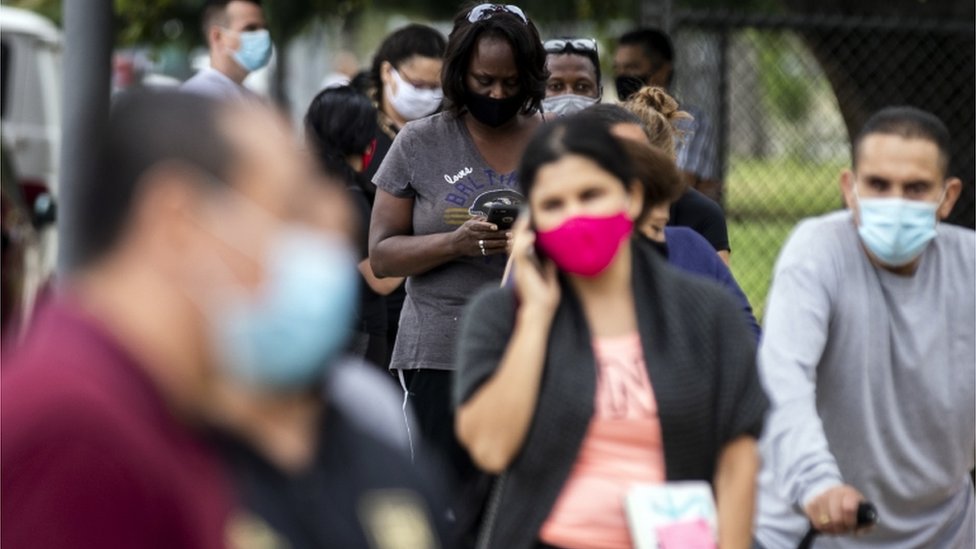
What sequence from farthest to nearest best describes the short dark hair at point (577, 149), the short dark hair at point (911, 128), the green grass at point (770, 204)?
the green grass at point (770, 204)
the short dark hair at point (911, 128)
the short dark hair at point (577, 149)

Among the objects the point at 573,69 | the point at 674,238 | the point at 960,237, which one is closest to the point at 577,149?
the point at 674,238

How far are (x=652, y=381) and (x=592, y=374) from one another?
0.13 m

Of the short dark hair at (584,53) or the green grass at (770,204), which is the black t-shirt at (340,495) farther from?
the green grass at (770,204)

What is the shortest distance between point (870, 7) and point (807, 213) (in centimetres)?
124

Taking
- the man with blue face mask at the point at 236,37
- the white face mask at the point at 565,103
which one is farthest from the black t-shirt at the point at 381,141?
the white face mask at the point at 565,103

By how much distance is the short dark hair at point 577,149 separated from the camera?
3.88 metres

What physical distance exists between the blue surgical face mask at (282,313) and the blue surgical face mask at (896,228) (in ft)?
9.23

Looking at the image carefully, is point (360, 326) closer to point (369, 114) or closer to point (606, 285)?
point (369, 114)

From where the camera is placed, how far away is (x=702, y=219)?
19.6ft

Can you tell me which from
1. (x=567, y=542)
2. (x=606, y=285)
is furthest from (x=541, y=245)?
(x=567, y=542)

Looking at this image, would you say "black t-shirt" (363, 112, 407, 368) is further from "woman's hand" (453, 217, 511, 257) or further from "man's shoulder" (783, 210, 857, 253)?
"man's shoulder" (783, 210, 857, 253)

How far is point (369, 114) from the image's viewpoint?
24.8ft

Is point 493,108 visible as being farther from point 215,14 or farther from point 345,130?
point 215,14

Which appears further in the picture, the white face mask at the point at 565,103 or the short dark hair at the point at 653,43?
the short dark hair at the point at 653,43
